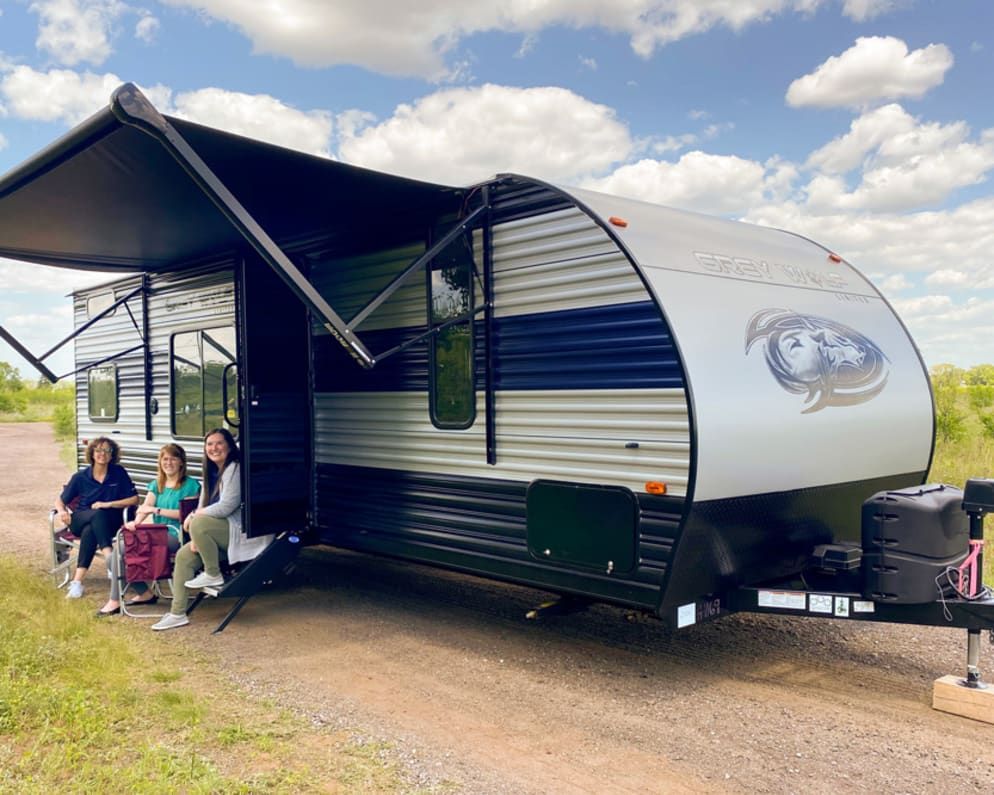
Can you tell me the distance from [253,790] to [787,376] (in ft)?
11.0

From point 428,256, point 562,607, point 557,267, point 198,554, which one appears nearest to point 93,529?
point 198,554

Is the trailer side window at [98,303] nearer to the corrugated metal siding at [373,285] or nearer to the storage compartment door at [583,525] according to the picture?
the corrugated metal siding at [373,285]

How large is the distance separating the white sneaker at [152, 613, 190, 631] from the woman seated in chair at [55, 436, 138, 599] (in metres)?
1.15

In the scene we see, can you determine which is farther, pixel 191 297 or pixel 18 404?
pixel 18 404

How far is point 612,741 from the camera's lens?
14.0 feet

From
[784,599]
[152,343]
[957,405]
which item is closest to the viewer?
[784,599]

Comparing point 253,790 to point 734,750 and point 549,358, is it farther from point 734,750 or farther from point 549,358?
point 549,358

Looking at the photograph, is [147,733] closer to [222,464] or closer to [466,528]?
[466,528]

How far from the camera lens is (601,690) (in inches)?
196

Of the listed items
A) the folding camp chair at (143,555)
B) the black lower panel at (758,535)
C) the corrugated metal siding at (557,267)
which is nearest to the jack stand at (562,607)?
the black lower panel at (758,535)

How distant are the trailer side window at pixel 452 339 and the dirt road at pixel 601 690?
151 centimetres

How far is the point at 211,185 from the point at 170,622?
3178mm

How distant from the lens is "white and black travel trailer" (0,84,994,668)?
Answer: 182 inches

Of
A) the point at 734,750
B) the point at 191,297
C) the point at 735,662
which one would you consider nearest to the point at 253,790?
the point at 734,750
